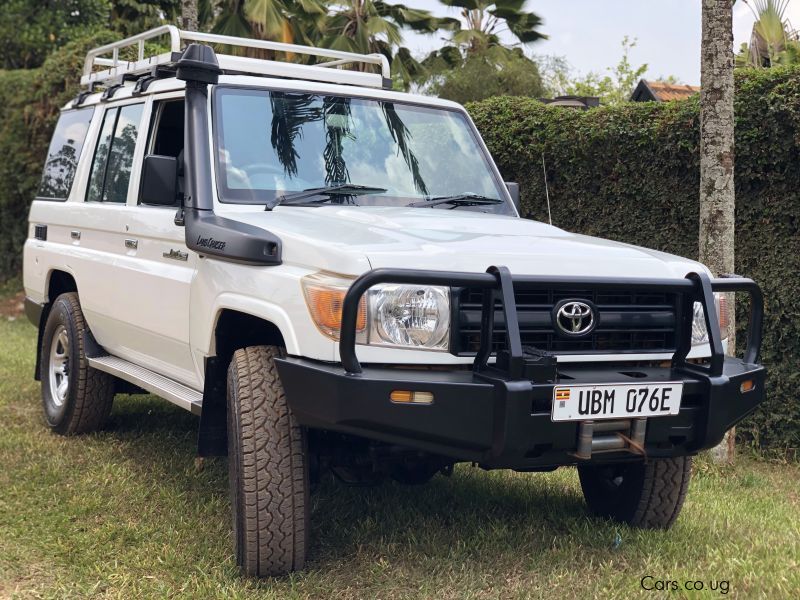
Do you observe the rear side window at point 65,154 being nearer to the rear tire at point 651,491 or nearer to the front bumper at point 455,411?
the front bumper at point 455,411

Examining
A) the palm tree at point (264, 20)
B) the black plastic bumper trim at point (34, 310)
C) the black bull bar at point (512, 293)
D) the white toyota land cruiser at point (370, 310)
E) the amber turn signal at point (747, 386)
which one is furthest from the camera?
the palm tree at point (264, 20)

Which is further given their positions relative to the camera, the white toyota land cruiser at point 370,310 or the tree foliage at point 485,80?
→ the tree foliage at point 485,80

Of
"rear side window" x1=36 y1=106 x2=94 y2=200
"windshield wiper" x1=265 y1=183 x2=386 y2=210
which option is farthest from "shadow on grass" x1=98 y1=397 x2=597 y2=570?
"rear side window" x1=36 y1=106 x2=94 y2=200

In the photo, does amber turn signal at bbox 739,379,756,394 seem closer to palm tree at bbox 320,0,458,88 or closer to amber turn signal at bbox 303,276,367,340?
amber turn signal at bbox 303,276,367,340

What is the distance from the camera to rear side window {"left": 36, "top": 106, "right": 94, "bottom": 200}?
609 centimetres

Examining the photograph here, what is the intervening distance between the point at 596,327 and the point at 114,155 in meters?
3.25

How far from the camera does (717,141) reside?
5.99 m

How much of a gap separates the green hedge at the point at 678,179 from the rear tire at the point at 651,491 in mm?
2378

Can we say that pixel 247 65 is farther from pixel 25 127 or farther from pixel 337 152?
pixel 25 127

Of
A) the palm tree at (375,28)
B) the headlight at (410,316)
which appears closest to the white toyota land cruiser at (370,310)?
the headlight at (410,316)

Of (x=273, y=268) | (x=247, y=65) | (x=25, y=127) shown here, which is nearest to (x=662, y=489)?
(x=273, y=268)

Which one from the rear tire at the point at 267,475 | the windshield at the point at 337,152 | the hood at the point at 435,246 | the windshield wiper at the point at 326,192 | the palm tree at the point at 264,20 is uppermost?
the palm tree at the point at 264,20

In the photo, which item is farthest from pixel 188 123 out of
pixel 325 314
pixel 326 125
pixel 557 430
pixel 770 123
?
pixel 770 123

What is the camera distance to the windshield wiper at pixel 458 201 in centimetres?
448
